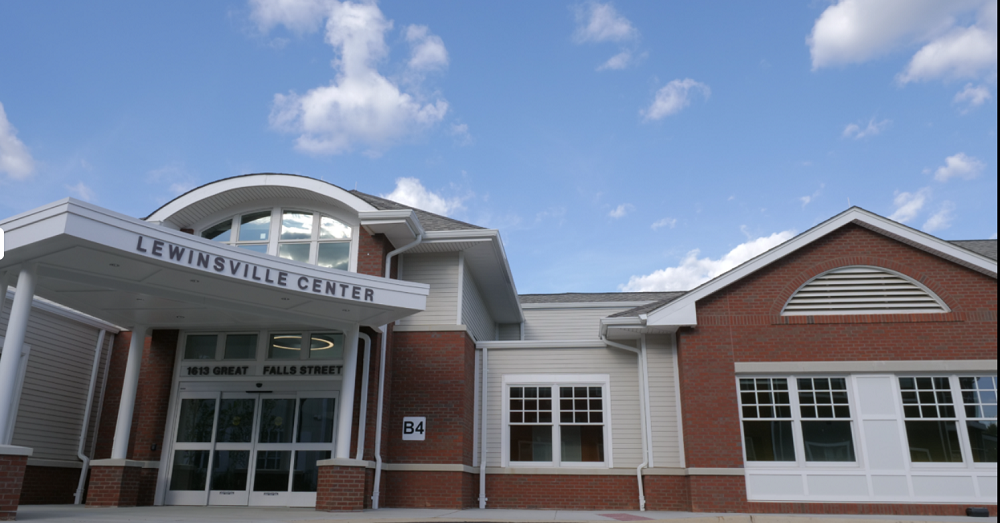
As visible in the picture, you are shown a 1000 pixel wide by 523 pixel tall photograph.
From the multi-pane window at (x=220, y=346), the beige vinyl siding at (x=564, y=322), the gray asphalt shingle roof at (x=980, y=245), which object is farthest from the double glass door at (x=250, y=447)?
the gray asphalt shingle roof at (x=980, y=245)

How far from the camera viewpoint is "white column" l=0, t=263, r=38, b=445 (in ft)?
29.2

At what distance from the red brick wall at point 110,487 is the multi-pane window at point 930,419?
46.3ft

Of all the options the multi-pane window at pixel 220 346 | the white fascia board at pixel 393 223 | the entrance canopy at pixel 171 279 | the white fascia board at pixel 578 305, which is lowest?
the multi-pane window at pixel 220 346

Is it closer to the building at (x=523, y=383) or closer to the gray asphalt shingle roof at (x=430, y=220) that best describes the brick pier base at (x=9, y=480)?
the building at (x=523, y=383)

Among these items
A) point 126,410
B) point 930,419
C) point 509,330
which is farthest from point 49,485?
point 930,419

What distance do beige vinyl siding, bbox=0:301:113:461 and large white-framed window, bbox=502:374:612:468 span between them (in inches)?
371

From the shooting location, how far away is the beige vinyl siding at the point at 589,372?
533 inches

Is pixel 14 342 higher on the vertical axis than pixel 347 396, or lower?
higher

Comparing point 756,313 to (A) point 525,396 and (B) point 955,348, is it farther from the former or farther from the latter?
(A) point 525,396

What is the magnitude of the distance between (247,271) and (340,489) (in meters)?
4.07

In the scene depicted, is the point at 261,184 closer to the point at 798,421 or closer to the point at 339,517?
the point at 339,517

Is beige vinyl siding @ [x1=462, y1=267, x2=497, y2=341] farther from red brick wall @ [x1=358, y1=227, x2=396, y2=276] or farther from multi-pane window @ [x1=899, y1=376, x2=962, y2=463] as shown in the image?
multi-pane window @ [x1=899, y1=376, x2=962, y2=463]

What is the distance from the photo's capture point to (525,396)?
14.2m

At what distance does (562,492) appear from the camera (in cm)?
1334
